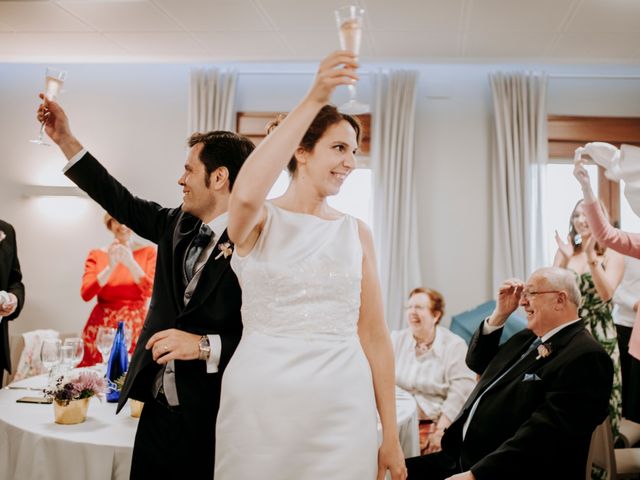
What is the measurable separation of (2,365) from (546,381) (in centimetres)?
261

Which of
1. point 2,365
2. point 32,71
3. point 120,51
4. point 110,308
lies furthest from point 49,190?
point 2,365

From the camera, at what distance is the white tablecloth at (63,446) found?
1.79 m

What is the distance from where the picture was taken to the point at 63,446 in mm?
1826

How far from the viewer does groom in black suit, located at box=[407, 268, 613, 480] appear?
2.02m

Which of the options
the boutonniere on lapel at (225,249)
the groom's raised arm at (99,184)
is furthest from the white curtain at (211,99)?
the boutonniere on lapel at (225,249)

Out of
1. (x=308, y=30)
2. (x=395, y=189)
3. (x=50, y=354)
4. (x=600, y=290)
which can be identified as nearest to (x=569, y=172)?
(x=395, y=189)

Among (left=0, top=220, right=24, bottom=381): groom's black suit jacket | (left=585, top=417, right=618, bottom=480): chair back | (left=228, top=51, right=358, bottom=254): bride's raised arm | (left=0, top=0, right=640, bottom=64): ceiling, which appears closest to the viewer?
(left=228, top=51, right=358, bottom=254): bride's raised arm

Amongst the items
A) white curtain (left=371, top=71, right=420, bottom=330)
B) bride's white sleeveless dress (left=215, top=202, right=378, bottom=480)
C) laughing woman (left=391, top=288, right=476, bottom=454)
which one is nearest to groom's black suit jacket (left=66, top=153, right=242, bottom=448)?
bride's white sleeveless dress (left=215, top=202, right=378, bottom=480)

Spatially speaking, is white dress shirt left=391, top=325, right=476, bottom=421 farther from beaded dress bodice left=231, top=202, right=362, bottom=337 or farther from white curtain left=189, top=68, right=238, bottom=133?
white curtain left=189, top=68, right=238, bottom=133

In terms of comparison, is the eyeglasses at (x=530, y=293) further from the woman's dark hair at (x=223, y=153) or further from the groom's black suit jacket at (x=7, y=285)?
the groom's black suit jacket at (x=7, y=285)

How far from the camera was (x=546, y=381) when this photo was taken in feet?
6.98

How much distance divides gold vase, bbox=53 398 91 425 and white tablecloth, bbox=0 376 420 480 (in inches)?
0.8

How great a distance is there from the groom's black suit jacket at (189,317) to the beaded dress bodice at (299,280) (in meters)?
0.17

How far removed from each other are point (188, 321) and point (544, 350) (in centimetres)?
132
